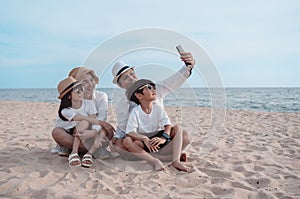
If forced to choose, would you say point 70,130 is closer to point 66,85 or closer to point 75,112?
point 75,112

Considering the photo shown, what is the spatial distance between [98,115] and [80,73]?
56cm

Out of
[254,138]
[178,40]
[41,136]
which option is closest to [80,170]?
[178,40]

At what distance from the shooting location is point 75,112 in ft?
12.1

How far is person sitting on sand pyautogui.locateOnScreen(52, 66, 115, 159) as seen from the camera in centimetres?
363

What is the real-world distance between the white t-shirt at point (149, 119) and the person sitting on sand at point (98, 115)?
45 cm

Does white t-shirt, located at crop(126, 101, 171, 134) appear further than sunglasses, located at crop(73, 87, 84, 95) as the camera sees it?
No

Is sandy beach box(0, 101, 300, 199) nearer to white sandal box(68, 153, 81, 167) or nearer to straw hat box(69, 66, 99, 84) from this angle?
white sandal box(68, 153, 81, 167)

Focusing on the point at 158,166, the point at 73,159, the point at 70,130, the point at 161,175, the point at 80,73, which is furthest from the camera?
the point at 70,130

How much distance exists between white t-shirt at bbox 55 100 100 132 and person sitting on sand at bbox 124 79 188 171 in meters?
0.50

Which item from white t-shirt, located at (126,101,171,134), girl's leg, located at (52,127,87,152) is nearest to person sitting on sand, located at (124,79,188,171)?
white t-shirt, located at (126,101,171,134)

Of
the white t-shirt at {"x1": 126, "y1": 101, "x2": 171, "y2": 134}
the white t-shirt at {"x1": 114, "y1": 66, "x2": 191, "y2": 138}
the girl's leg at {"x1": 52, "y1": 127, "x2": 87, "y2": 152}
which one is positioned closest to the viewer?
the white t-shirt at {"x1": 126, "y1": 101, "x2": 171, "y2": 134}

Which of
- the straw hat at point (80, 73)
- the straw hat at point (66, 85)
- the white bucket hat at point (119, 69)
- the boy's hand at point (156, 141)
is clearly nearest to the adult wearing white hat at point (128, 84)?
the white bucket hat at point (119, 69)

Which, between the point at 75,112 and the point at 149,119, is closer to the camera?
the point at 149,119

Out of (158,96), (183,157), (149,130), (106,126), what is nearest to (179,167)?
(183,157)
